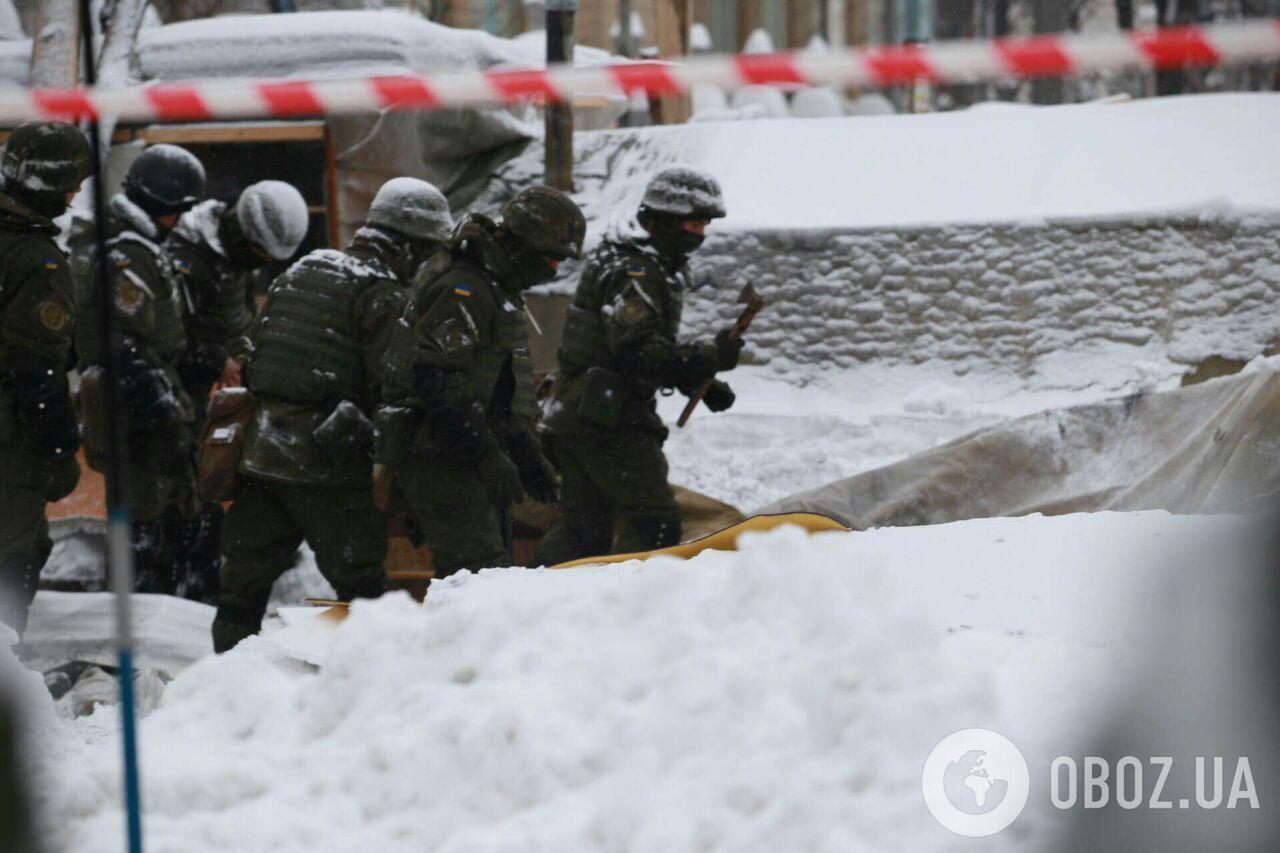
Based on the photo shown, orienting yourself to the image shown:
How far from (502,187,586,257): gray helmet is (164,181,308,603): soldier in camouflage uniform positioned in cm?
132

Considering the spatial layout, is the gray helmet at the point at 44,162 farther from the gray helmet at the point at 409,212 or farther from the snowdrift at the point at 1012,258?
the snowdrift at the point at 1012,258

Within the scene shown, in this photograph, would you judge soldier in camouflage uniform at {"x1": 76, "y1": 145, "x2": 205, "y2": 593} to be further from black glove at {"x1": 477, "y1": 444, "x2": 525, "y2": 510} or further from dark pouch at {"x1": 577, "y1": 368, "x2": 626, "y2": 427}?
dark pouch at {"x1": 577, "y1": 368, "x2": 626, "y2": 427}

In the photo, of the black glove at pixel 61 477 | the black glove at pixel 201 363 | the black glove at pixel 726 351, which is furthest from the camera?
the black glove at pixel 201 363

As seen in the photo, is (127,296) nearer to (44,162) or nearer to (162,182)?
(162,182)

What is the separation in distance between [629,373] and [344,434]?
1084 millimetres

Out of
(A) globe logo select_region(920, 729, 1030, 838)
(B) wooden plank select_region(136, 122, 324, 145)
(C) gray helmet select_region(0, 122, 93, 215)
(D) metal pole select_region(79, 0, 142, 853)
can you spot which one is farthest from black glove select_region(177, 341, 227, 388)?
(A) globe logo select_region(920, 729, 1030, 838)

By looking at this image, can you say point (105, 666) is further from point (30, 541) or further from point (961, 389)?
point (961, 389)

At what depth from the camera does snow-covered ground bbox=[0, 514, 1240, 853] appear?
2.25 m

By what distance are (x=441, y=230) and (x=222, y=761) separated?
2.90 metres

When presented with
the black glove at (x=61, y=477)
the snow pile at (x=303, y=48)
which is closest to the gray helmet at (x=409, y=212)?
the black glove at (x=61, y=477)

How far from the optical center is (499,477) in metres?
5.05

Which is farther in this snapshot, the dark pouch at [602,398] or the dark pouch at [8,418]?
the dark pouch at [602,398]

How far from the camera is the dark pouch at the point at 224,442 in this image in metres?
5.06

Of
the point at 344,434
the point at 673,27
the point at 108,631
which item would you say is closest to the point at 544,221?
the point at 344,434
